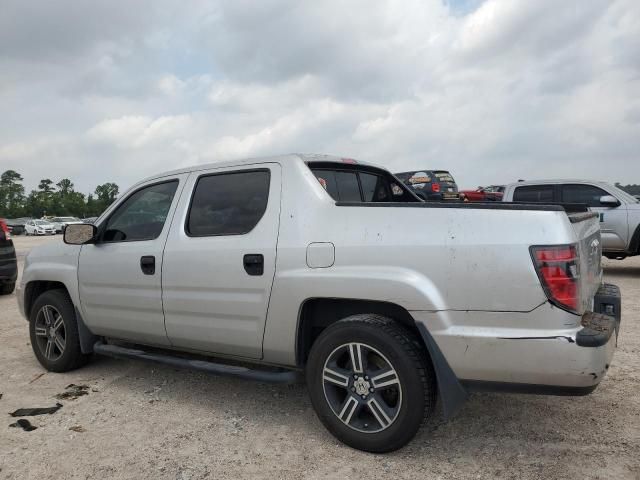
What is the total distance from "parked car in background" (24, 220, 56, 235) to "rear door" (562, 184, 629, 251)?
44.3 meters

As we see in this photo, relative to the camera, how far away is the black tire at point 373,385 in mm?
2826

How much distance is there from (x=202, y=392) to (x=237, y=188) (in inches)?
64.8

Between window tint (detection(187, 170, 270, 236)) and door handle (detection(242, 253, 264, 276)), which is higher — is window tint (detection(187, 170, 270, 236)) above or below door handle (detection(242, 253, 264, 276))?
above

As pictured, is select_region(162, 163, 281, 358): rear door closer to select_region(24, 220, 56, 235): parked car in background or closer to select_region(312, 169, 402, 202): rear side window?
select_region(312, 169, 402, 202): rear side window

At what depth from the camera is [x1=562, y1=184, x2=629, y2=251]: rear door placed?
9.98 meters

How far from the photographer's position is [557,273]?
2.57m

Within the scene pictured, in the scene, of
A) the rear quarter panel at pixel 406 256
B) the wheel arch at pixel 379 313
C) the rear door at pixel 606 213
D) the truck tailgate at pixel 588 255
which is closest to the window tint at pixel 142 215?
the rear quarter panel at pixel 406 256

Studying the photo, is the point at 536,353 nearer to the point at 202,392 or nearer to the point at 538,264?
the point at 538,264

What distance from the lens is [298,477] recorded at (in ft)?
9.18

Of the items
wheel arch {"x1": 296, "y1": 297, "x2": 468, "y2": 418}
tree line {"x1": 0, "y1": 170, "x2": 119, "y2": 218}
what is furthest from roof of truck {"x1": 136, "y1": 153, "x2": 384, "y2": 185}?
tree line {"x1": 0, "y1": 170, "x2": 119, "y2": 218}

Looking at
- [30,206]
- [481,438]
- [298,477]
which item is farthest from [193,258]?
[30,206]

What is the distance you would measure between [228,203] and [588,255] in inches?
91.4

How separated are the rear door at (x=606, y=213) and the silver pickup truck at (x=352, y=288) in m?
7.26

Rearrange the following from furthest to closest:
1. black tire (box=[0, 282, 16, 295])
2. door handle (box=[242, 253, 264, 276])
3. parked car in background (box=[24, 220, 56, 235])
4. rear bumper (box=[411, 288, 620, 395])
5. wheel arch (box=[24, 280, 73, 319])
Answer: parked car in background (box=[24, 220, 56, 235])
black tire (box=[0, 282, 16, 295])
wheel arch (box=[24, 280, 73, 319])
door handle (box=[242, 253, 264, 276])
rear bumper (box=[411, 288, 620, 395])
